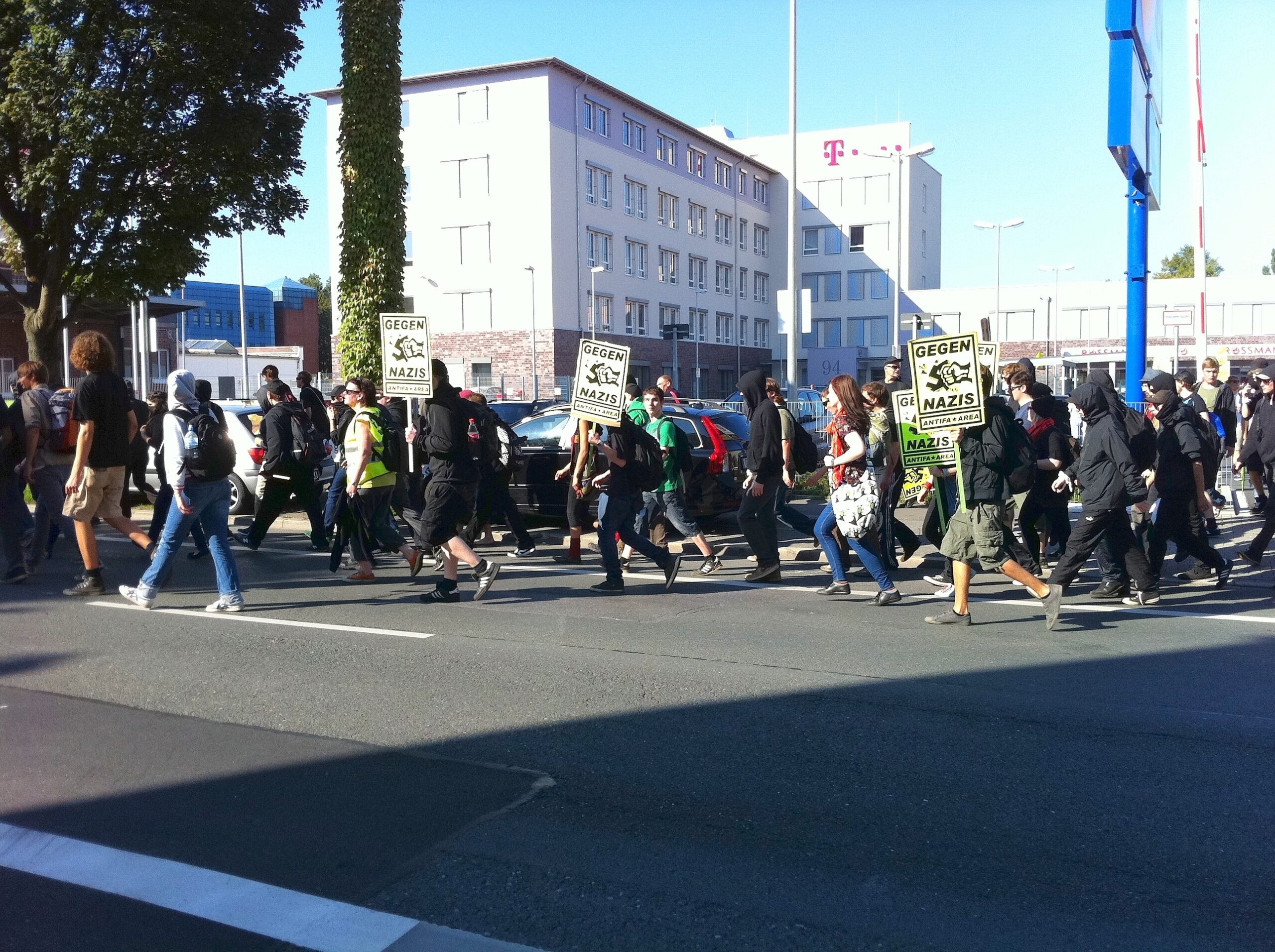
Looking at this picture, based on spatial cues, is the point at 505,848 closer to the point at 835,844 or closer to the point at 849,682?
the point at 835,844

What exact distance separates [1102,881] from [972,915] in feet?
1.89

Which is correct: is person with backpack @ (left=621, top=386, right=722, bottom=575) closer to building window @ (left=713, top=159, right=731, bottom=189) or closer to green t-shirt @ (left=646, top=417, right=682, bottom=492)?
green t-shirt @ (left=646, top=417, right=682, bottom=492)

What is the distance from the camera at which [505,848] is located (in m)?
4.23

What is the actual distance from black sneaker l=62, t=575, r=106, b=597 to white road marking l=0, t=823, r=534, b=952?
565cm

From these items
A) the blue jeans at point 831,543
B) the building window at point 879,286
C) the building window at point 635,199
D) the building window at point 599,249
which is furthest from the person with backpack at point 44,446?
the building window at point 879,286

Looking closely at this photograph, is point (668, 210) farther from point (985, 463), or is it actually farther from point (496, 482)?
point (985, 463)

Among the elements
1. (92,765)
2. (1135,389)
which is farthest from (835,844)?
(1135,389)

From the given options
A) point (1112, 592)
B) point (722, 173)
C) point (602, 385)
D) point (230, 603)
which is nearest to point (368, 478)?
point (230, 603)

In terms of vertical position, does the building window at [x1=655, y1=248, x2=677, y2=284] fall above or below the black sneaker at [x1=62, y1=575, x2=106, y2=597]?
above

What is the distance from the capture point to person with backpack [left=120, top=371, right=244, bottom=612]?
866cm

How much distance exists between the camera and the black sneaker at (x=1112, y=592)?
369 inches

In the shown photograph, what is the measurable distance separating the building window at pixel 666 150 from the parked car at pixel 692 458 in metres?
46.8

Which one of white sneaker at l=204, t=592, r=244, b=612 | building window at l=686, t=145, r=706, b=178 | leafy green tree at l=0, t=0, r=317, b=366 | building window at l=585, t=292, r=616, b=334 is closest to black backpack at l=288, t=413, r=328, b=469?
white sneaker at l=204, t=592, r=244, b=612

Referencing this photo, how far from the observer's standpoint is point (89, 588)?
968 centimetres
